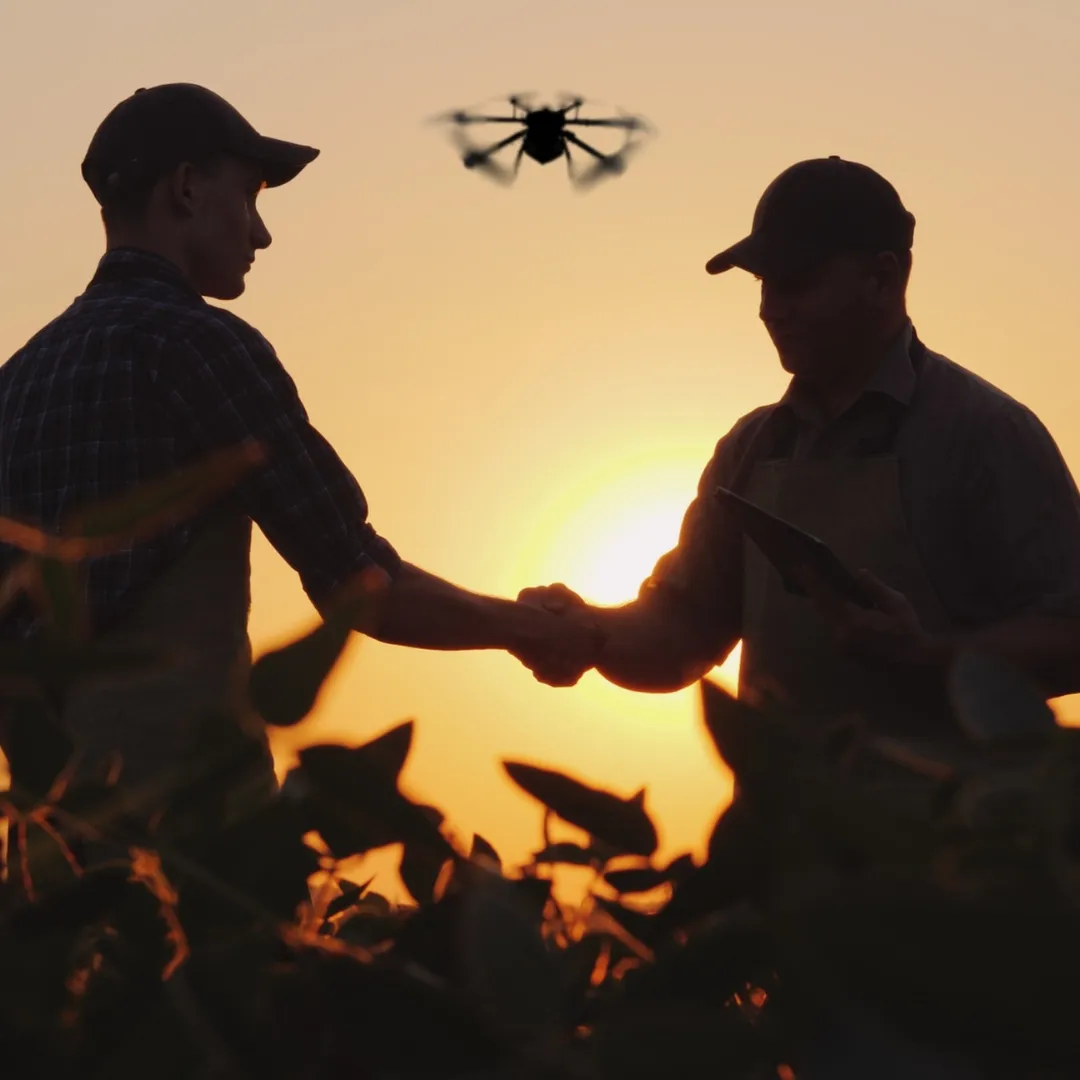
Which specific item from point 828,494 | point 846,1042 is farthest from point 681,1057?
point 828,494

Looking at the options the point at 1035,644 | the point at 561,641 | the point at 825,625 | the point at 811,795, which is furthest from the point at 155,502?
the point at 561,641

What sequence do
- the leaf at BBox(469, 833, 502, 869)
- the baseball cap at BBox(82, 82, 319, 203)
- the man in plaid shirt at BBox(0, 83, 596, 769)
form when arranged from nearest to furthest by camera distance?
the leaf at BBox(469, 833, 502, 869), the man in plaid shirt at BBox(0, 83, 596, 769), the baseball cap at BBox(82, 82, 319, 203)

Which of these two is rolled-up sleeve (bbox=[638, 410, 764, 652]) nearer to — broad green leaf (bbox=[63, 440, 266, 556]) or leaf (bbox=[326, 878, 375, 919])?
leaf (bbox=[326, 878, 375, 919])

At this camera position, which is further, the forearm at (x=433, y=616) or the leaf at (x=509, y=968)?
the forearm at (x=433, y=616)

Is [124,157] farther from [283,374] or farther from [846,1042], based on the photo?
[846,1042]

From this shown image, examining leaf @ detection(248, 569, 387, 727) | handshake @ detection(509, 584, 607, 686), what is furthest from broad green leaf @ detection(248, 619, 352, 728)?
handshake @ detection(509, 584, 607, 686)

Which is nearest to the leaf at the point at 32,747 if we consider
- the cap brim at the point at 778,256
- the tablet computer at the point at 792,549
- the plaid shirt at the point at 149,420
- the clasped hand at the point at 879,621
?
the tablet computer at the point at 792,549

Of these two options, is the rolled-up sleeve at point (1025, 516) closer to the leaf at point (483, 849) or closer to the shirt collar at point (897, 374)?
the shirt collar at point (897, 374)
